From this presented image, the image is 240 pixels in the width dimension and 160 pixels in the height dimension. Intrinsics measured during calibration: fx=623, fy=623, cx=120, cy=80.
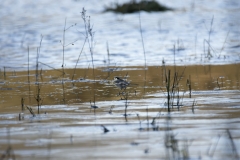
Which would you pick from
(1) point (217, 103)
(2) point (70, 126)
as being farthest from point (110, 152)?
(1) point (217, 103)

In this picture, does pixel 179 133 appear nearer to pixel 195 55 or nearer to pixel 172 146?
pixel 172 146

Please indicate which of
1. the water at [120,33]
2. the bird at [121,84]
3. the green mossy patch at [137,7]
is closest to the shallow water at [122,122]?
the bird at [121,84]

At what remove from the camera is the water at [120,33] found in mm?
10016

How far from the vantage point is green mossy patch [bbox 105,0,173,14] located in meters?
15.2

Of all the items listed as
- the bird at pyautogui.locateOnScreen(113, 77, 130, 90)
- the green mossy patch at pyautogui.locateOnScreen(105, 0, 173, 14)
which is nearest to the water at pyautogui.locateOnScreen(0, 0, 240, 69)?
the green mossy patch at pyautogui.locateOnScreen(105, 0, 173, 14)

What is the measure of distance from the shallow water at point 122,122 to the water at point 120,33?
2.17 m

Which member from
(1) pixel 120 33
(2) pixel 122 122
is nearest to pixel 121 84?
(2) pixel 122 122

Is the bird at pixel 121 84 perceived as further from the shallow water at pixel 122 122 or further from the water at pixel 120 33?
the water at pixel 120 33

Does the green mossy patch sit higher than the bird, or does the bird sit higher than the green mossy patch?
the green mossy patch

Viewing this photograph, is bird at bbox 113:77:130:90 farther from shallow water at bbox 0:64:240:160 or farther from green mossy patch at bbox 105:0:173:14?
green mossy patch at bbox 105:0:173:14

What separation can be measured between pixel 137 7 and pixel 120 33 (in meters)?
2.51

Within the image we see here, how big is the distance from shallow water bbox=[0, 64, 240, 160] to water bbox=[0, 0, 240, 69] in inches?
85.3

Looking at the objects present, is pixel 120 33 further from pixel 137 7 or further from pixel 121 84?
pixel 121 84

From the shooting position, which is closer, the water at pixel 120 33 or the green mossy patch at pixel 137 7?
the water at pixel 120 33
